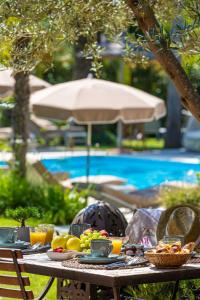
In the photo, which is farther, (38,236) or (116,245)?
(38,236)

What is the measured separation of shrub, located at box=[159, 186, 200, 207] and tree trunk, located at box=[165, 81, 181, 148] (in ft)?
47.1

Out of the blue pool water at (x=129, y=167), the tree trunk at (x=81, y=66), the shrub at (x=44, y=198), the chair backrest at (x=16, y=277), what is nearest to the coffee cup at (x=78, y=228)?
the chair backrest at (x=16, y=277)

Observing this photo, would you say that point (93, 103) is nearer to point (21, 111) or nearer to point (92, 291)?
point (21, 111)

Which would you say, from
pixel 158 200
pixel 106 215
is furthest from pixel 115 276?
pixel 158 200

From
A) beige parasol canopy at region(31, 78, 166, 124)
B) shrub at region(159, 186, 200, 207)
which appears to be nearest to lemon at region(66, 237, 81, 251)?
shrub at region(159, 186, 200, 207)

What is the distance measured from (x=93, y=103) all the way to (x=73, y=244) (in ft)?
32.1

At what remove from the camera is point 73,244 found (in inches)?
244

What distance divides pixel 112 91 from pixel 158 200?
2.82 metres

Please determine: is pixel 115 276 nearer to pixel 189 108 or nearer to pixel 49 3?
pixel 189 108

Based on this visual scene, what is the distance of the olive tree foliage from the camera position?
6.67 metres

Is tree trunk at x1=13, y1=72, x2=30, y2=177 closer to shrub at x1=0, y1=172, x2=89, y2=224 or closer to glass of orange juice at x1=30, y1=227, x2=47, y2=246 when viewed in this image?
shrub at x1=0, y1=172, x2=89, y2=224

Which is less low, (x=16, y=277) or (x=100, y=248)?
(x=100, y=248)

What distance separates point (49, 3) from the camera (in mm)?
7219

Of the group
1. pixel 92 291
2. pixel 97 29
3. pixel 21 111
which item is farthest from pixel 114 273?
pixel 21 111
